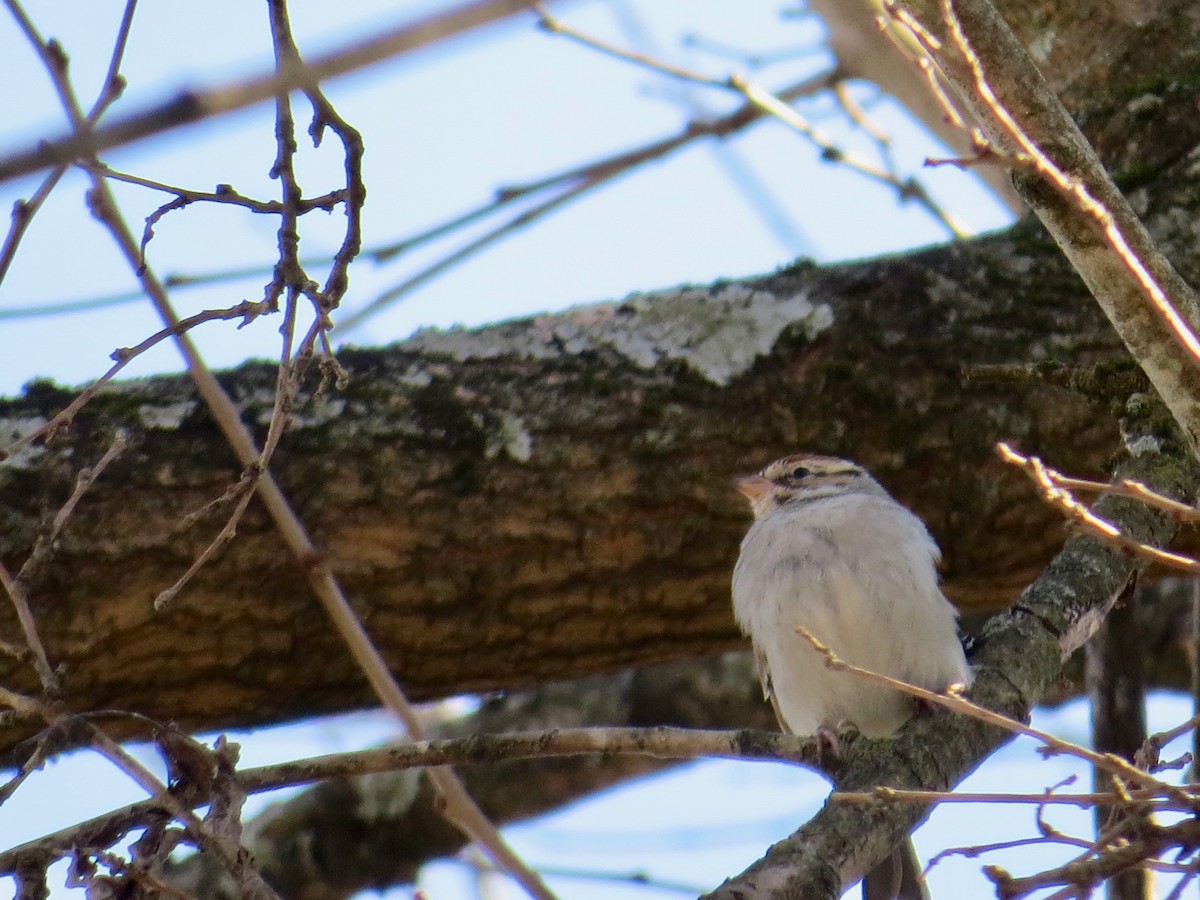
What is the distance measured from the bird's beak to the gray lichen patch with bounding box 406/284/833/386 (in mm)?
259

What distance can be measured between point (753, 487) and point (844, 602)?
0.39 meters

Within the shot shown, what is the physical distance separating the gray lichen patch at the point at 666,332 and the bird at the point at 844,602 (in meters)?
0.33

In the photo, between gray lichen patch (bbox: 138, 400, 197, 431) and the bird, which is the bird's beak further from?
gray lichen patch (bbox: 138, 400, 197, 431)

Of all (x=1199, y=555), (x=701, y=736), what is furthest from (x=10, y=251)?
(x=1199, y=555)

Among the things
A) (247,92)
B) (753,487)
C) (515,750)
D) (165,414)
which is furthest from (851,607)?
(247,92)

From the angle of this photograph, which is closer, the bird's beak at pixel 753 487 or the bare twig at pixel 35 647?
the bare twig at pixel 35 647

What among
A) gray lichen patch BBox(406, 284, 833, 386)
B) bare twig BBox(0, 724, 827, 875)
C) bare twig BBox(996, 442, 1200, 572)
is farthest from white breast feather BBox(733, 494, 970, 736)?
bare twig BBox(996, 442, 1200, 572)

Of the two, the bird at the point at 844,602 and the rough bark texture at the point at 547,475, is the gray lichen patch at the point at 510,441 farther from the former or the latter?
the bird at the point at 844,602

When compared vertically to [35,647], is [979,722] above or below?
below

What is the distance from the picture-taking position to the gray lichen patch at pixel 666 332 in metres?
A: 3.68

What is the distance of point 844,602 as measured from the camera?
12.1ft

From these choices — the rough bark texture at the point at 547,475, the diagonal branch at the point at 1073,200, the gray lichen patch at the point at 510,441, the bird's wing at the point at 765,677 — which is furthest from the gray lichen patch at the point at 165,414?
the diagonal branch at the point at 1073,200

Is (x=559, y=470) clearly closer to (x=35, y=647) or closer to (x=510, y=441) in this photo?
(x=510, y=441)

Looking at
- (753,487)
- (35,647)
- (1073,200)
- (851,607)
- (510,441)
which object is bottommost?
(1073,200)
